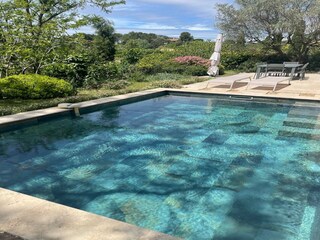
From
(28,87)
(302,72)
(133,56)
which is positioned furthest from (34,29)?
(133,56)

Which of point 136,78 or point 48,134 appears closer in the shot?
point 48,134

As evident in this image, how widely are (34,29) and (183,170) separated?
753cm

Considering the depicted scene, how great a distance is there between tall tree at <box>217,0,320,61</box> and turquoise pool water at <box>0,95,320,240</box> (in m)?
12.3

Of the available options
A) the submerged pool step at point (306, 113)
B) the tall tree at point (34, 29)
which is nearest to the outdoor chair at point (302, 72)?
the submerged pool step at point (306, 113)

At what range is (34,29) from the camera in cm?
938

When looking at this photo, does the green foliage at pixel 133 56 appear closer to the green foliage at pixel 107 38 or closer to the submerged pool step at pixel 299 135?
the green foliage at pixel 107 38

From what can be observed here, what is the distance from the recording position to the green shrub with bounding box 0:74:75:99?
8.73 metres

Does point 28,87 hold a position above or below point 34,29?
below

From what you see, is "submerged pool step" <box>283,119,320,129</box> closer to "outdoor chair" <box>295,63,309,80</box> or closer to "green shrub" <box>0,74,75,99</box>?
"green shrub" <box>0,74,75,99</box>

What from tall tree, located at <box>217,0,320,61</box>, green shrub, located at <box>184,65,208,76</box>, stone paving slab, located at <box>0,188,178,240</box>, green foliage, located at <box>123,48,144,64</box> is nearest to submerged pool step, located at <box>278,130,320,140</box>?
stone paving slab, located at <box>0,188,178,240</box>

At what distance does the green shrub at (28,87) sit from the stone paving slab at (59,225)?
676 centimetres

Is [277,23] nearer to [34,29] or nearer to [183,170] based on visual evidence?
[34,29]

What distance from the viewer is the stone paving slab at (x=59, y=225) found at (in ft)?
7.22

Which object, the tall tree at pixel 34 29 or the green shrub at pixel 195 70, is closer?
the tall tree at pixel 34 29
